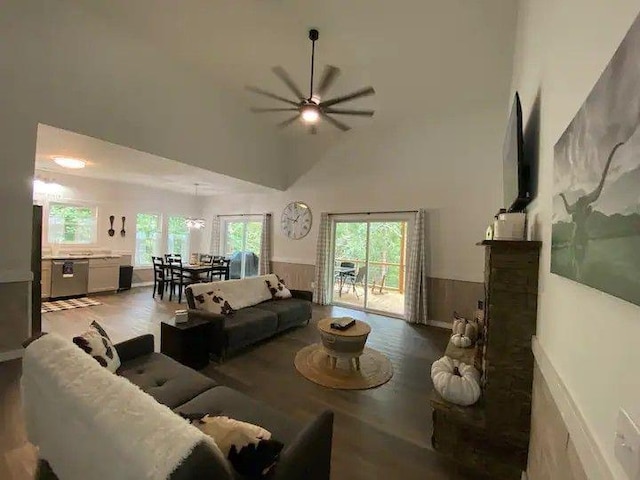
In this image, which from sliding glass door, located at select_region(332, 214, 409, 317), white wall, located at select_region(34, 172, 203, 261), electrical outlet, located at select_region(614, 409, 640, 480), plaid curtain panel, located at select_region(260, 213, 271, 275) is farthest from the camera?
plaid curtain panel, located at select_region(260, 213, 271, 275)

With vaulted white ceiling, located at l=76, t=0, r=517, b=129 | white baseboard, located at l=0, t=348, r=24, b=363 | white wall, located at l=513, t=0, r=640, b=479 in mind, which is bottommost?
white baseboard, located at l=0, t=348, r=24, b=363

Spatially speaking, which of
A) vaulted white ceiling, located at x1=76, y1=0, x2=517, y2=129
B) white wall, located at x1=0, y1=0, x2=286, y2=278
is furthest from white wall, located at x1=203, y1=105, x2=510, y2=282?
white wall, located at x1=0, y1=0, x2=286, y2=278

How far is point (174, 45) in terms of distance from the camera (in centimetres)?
387

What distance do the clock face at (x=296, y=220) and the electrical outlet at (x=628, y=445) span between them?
604cm

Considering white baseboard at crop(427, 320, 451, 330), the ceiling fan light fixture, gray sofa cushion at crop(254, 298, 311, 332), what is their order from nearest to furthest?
the ceiling fan light fixture < gray sofa cushion at crop(254, 298, 311, 332) < white baseboard at crop(427, 320, 451, 330)

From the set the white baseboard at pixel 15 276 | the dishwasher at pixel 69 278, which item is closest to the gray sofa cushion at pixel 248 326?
the white baseboard at pixel 15 276

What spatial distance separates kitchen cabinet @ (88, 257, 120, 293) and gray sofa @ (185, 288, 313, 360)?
418 cm

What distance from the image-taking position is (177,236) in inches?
335

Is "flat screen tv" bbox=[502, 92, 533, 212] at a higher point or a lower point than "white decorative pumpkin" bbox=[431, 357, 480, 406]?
higher

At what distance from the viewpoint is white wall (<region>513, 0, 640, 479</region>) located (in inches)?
29.1

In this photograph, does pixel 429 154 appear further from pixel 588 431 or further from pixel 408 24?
pixel 588 431

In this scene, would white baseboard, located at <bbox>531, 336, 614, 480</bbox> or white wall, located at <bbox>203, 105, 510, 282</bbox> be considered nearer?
white baseboard, located at <bbox>531, 336, 614, 480</bbox>

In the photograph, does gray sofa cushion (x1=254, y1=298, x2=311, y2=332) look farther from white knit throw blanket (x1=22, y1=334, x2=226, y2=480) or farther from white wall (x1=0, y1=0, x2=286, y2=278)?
white knit throw blanket (x1=22, y1=334, x2=226, y2=480)

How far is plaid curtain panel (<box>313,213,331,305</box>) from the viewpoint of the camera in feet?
20.5
